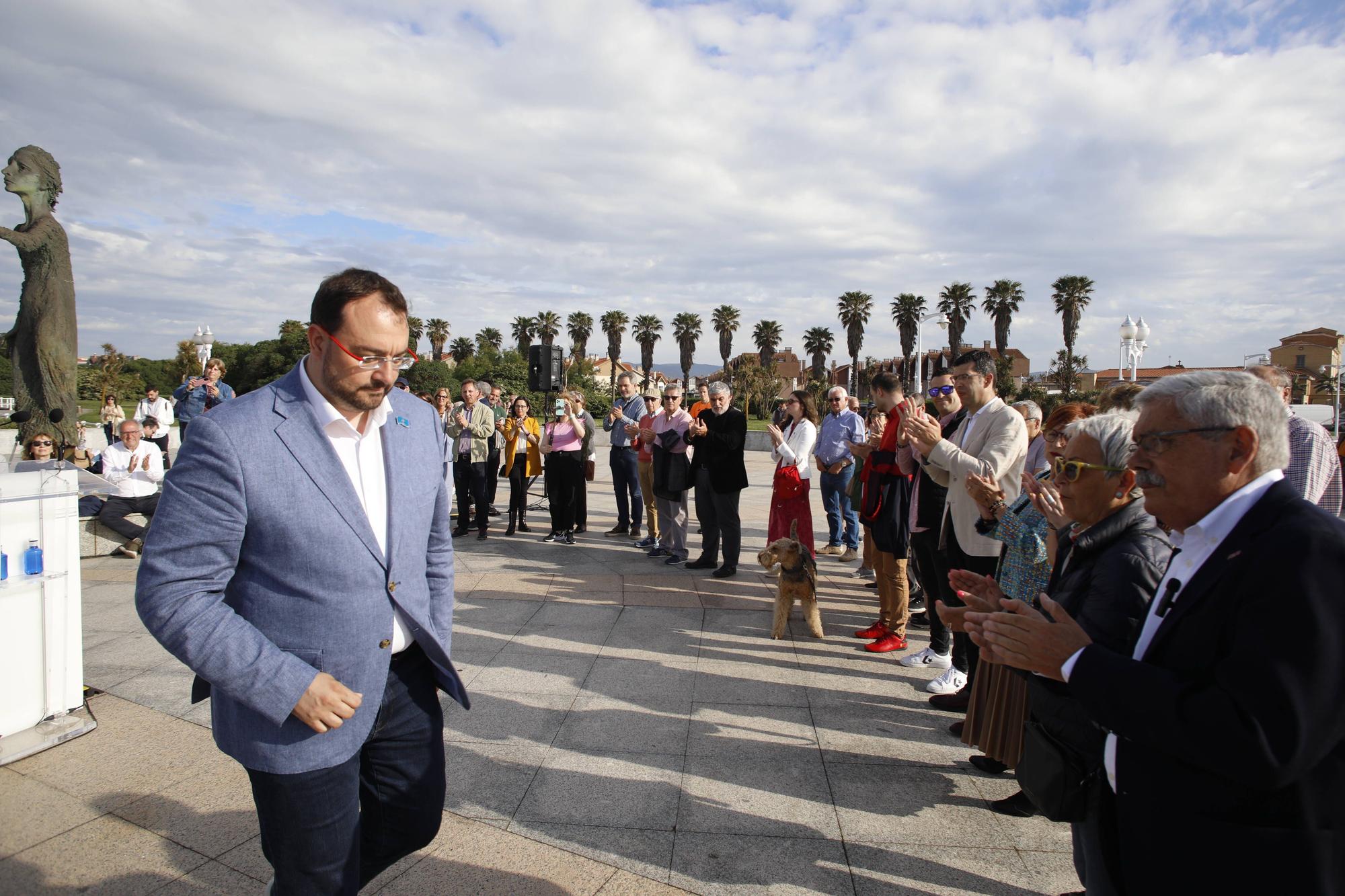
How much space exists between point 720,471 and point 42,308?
9.02m

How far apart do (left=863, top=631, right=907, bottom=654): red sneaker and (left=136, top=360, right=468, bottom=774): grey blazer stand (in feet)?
13.0

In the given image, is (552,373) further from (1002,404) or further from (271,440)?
(271,440)

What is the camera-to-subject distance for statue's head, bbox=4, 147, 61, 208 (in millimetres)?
8570

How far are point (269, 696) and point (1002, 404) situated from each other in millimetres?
3959

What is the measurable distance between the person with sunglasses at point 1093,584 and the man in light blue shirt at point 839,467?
15.5ft

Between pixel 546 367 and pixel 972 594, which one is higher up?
pixel 546 367

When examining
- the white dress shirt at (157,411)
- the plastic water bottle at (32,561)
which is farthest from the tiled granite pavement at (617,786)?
the white dress shirt at (157,411)

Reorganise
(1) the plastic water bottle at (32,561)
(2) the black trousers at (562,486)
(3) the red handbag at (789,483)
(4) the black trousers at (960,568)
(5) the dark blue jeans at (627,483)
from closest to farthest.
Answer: (1) the plastic water bottle at (32,561) → (4) the black trousers at (960,568) → (3) the red handbag at (789,483) → (2) the black trousers at (562,486) → (5) the dark blue jeans at (627,483)

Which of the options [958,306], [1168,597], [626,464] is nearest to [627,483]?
[626,464]

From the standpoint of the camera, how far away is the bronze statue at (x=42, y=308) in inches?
346

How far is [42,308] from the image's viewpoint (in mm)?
9211

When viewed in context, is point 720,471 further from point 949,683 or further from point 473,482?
point 473,482

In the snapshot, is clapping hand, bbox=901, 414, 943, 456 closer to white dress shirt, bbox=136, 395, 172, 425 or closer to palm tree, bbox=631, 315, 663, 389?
white dress shirt, bbox=136, 395, 172, 425

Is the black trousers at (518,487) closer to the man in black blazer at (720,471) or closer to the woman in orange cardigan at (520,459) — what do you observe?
the woman in orange cardigan at (520,459)
